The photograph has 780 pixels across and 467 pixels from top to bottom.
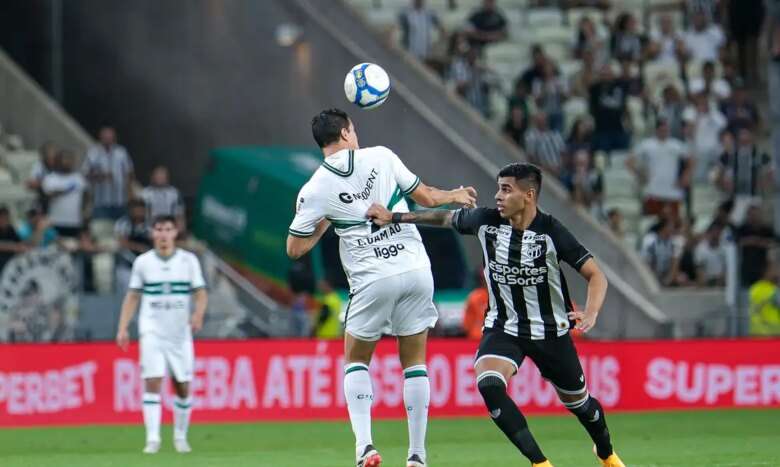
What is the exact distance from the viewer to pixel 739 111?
26172 millimetres

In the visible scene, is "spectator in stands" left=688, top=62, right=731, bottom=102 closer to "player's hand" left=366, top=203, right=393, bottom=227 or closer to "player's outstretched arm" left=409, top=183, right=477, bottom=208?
"player's outstretched arm" left=409, top=183, right=477, bottom=208

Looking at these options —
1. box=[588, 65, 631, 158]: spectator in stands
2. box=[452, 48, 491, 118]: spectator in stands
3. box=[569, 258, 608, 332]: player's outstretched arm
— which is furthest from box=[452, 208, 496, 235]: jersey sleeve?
box=[452, 48, 491, 118]: spectator in stands

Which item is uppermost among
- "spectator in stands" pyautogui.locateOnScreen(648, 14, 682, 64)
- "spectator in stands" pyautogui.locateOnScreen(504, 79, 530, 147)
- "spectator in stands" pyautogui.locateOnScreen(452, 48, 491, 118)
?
"spectator in stands" pyautogui.locateOnScreen(648, 14, 682, 64)

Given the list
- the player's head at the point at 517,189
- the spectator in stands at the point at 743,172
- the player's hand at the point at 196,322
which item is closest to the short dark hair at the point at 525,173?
the player's head at the point at 517,189

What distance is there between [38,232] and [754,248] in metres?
9.43

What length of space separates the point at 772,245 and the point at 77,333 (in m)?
9.29

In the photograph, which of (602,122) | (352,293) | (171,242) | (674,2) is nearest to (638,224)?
(602,122)

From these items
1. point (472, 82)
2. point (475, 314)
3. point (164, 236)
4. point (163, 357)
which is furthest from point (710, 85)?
point (163, 357)

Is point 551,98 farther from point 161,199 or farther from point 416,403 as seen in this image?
point 416,403

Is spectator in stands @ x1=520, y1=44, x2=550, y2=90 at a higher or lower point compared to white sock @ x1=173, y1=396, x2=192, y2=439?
higher

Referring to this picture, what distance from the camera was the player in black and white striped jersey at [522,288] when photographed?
1125 centimetres

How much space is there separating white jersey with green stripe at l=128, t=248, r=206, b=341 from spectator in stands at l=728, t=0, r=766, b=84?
46.2ft

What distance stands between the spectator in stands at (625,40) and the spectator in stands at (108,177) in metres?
8.03

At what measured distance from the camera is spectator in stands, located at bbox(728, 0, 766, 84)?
2773cm
